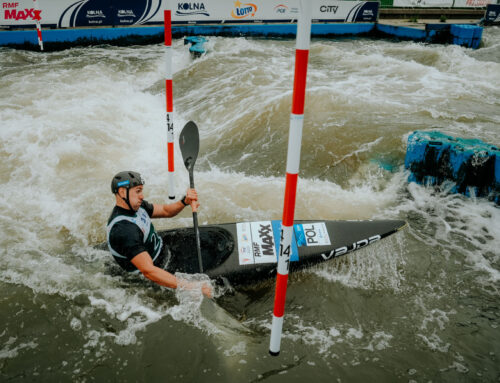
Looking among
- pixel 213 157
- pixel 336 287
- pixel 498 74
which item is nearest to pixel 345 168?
pixel 213 157

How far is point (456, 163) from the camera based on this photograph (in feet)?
12.8

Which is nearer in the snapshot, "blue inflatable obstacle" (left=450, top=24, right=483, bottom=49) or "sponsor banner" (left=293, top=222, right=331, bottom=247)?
"sponsor banner" (left=293, top=222, right=331, bottom=247)

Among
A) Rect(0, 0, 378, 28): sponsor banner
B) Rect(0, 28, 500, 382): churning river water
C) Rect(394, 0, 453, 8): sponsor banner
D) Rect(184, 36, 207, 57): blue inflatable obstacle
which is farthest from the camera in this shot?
Rect(394, 0, 453, 8): sponsor banner

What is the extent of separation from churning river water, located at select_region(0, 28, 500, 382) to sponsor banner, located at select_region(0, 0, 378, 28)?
3192mm

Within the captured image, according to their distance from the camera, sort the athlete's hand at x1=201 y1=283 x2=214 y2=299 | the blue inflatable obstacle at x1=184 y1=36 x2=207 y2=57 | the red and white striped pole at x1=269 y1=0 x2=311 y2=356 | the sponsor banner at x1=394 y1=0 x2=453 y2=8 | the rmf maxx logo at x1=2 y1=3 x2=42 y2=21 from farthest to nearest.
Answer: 1. the sponsor banner at x1=394 y1=0 x2=453 y2=8
2. the rmf maxx logo at x1=2 y1=3 x2=42 y2=21
3. the blue inflatable obstacle at x1=184 y1=36 x2=207 y2=57
4. the athlete's hand at x1=201 y1=283 x2=214 y2=299
5. the red and white striped pole at x1=269 y1=0 x2=311 y2=356

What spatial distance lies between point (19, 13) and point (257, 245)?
1189 cm

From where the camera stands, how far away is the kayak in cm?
290

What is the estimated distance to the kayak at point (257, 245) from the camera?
290 cm

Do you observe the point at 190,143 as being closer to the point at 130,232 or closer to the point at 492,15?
the point at 130,232

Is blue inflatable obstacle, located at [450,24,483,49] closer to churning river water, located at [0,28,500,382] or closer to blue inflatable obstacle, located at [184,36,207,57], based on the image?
churning river water, located at [0,28,500,382]

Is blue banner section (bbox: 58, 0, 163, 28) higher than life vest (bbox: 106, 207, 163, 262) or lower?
higher

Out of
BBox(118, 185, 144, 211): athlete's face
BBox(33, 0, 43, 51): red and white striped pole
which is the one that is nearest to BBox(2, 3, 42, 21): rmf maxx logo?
BBox(33, 0, 43, 51): red and white striped pole

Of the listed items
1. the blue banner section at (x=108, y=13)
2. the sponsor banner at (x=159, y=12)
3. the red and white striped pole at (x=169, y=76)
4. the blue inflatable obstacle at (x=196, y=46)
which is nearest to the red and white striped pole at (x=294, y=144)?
the red and white striped pole at (x=169, y=76)

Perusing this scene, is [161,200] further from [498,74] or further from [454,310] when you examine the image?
[498,74]
